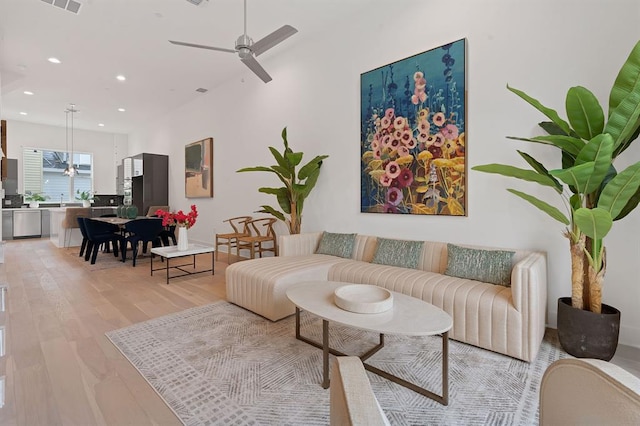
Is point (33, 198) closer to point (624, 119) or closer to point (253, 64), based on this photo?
point (253, 64)

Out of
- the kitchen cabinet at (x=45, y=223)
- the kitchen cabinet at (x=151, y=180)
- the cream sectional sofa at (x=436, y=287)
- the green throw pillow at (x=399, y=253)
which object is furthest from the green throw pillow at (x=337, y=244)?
the kitchen cabinet at (x=45, y=223)

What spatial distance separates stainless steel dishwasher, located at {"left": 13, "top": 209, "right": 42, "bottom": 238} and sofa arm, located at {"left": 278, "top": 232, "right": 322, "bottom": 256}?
906 cm

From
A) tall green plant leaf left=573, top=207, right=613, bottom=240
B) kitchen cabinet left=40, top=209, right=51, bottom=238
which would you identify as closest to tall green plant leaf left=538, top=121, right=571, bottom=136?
tall green plant leaf left=573, top=207, right=613, bottom=240

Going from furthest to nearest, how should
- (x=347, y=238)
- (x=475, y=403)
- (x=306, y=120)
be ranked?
(x=306, y=120) < (x=347, y=238) < (x=475, y=403)

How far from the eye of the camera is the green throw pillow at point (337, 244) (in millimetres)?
3787

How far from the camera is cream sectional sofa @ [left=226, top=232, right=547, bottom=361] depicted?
2.15 meters

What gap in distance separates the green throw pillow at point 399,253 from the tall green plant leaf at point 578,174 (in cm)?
150

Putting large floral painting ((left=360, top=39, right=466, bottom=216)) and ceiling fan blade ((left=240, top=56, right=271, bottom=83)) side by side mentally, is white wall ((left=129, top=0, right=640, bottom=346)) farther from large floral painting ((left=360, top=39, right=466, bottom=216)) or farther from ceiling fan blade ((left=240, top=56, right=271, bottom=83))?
ceiling fan blade ((left=240, top=56, right=271, bottom=83))

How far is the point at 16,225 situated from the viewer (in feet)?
27.3

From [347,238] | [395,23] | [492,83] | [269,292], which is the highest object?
[395,23]

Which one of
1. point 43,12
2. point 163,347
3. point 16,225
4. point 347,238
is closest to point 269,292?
point 163,347

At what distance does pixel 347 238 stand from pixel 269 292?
4.47 ft

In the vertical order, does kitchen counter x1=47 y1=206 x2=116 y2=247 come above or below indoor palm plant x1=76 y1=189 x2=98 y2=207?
below

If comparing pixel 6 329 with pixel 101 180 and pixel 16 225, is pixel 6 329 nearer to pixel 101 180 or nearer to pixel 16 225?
pixel 16 225
